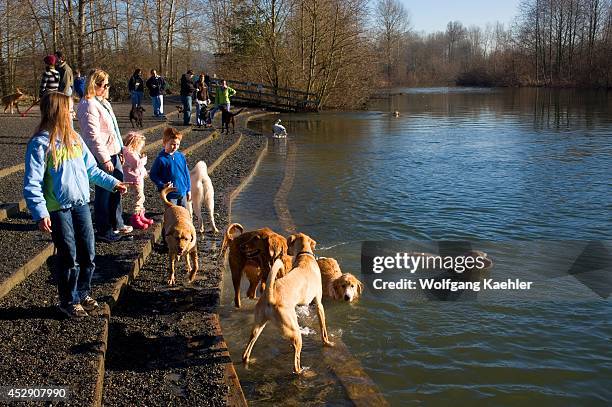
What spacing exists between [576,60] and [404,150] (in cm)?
6376

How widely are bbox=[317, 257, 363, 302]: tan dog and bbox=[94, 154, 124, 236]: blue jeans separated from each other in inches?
106

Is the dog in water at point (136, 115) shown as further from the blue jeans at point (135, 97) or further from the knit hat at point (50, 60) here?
the knit hat at point (50, 60)

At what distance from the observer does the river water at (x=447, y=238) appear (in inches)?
186

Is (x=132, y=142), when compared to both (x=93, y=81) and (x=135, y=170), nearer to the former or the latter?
(x=135, y=170)

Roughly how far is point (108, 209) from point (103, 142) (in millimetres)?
871

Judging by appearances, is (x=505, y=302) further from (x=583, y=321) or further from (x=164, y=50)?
(x=164, y=50)

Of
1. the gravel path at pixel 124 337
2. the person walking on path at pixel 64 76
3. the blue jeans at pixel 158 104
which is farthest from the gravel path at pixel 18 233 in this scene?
the blue jeans at pixel 158 104

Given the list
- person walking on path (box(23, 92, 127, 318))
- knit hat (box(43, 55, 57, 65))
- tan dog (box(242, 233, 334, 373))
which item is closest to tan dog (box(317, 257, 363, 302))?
tan dog (box(242, 233, 334, 373))

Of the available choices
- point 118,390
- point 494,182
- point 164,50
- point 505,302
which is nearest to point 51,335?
point 118,390

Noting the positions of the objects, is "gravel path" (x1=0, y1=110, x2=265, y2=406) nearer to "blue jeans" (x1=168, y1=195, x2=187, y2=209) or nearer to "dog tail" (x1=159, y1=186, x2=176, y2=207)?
"dog tail" (x1=159, y1=186, x2=176, y2=207)

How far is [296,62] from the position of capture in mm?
38344

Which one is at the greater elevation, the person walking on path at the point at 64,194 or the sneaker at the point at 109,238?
the person walking on path at the point at 64,194

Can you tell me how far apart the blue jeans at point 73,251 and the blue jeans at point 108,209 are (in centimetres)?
202

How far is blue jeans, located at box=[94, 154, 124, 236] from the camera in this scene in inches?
274
